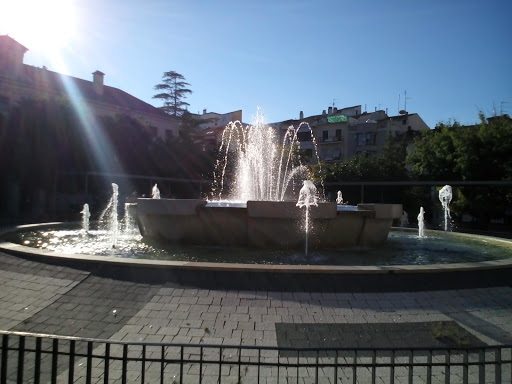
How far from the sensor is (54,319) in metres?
4.91

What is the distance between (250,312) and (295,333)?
704 millimetres

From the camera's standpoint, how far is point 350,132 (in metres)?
50.4

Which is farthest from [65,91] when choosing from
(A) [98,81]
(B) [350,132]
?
(B) [350,132]

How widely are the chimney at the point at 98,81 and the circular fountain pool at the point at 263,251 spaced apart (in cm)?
3213

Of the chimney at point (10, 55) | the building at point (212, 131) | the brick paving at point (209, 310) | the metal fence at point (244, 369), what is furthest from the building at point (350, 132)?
the metal fence at point (244, 369)

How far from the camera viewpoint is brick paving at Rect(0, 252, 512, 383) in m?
4.54

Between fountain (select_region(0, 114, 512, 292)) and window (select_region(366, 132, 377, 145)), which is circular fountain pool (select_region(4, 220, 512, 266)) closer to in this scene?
fountain (select_region(0, 114, 512, 292))

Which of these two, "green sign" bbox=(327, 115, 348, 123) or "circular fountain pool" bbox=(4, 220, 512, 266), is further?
"green sign" bbox=(327, 115, 348, 123)

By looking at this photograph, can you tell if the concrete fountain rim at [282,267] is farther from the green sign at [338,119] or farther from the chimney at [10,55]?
the green sign at [338,119]

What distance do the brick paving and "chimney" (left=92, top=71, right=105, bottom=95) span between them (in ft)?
126

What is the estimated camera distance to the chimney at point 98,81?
40.4m

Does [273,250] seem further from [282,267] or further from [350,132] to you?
[350,132]

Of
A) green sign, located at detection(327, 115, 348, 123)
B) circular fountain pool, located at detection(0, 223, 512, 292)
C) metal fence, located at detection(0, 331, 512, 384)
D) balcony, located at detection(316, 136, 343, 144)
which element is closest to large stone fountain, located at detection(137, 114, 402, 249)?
circular fountain pool, located at detection(0, 223, 512, 292)

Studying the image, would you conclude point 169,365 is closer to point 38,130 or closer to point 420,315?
point 420,315
